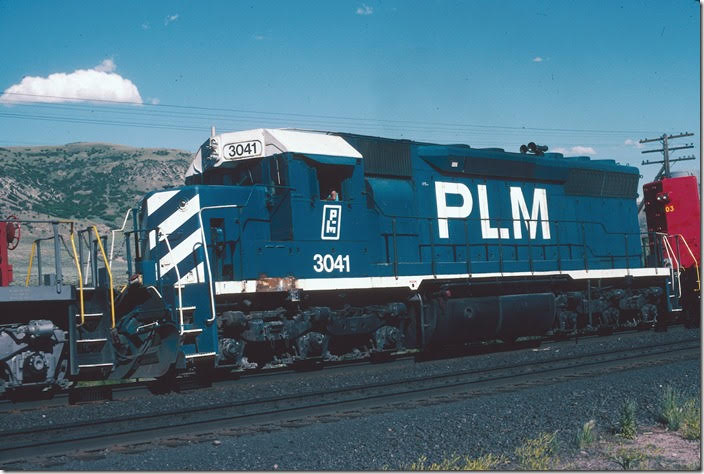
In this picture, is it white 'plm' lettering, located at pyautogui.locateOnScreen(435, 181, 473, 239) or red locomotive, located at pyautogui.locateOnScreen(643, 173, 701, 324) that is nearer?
white 'plm' lettering, located at pyautogui.locateOnScreen(435, 181, 473, 239)

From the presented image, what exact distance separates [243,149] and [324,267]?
6.81 ft

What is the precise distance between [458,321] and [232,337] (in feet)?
13.8

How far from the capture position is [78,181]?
Result: 73750 mm

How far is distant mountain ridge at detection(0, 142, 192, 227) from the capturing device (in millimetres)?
54875

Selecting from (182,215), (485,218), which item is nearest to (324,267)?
(182,215)

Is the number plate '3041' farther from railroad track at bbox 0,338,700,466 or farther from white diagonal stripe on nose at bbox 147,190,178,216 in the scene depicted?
railroad track at bbox 0,338,700,466

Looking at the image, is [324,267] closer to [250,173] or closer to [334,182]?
[334,182]

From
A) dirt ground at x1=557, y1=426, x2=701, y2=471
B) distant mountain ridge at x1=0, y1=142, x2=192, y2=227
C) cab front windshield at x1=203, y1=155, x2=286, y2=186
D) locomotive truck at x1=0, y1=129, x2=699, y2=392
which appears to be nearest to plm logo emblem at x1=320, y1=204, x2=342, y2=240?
locomotive truck at x1=0, y1=129, x2=699, y2=392

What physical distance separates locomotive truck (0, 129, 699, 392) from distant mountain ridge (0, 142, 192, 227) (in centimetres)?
4074

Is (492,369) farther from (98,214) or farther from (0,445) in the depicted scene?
(98,214)

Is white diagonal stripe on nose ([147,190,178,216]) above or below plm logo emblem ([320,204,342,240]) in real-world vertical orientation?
above

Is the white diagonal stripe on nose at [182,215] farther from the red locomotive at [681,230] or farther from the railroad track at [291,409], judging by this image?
the red locomotive at [681,230]

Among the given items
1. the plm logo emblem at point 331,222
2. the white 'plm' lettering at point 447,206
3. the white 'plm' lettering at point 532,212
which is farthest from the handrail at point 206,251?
the white 'plm' lettering at point 532,212

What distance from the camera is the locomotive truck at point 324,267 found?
8.42 m
